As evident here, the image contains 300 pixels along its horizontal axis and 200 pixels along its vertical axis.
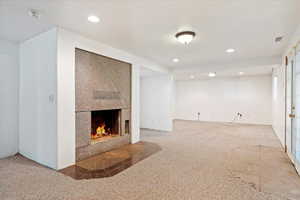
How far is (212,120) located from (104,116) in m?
6.91

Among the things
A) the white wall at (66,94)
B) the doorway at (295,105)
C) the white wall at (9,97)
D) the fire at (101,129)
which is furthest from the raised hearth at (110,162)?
the doorway at (295,105)

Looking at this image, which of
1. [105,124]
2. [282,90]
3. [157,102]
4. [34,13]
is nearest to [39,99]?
[34,13]

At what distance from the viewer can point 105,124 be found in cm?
454

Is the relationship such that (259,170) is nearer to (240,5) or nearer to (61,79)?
(240,5)

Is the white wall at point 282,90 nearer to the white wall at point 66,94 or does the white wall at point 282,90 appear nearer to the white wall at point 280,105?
the white wall at point 280,105

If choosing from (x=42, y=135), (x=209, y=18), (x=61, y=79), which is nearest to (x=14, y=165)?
(x=42, y=135)

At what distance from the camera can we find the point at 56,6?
7.50 feet

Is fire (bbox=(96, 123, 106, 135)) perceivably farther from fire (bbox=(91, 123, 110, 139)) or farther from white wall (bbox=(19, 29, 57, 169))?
white wall (bbox=(19, 29, 57, 169))

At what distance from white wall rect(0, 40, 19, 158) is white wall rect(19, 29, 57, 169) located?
14cm

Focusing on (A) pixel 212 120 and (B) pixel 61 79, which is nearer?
(B) pixel 61 79

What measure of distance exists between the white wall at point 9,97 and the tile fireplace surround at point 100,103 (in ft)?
5.61

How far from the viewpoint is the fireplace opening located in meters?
4.16

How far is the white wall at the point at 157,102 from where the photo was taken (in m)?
6.64

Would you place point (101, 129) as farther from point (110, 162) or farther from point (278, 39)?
point (278, 39)
